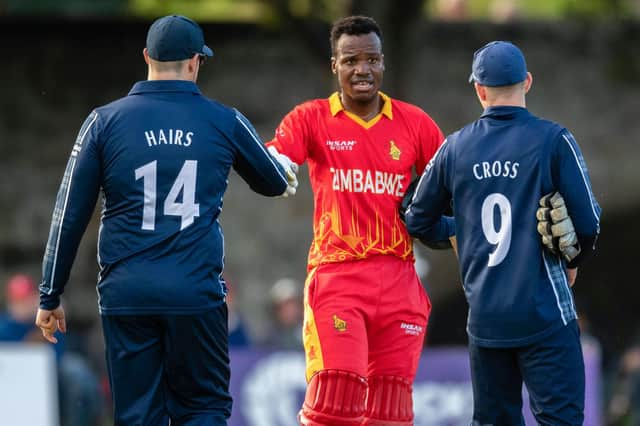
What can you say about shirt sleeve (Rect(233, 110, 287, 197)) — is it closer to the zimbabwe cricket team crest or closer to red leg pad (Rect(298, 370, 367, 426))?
the zimbabwe cricket team crest

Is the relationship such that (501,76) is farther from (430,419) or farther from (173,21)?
(430,419)

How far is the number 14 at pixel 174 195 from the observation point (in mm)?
6547

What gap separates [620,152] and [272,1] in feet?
15.7

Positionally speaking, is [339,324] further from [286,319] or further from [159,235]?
[286,319]

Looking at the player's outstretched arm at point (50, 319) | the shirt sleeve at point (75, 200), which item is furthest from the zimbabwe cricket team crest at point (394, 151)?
the player's outstretched arm at point (50, 319)

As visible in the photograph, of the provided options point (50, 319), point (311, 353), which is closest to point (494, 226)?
point (311, 353)

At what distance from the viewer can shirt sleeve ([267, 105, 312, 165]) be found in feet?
24.7

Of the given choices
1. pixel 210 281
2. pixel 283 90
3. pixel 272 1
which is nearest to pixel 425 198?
pixel 210 281

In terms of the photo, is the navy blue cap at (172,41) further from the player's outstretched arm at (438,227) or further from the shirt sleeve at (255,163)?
the player's outstretched arm at (438,227)

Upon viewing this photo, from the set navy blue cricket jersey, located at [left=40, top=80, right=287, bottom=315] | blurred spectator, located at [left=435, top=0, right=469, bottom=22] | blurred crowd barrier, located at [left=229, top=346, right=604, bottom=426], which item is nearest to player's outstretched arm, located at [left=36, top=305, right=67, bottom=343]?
navy blue cricket jersey, located at [left=40, top=80, right=287, bottom=315]

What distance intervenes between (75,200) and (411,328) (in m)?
2.09

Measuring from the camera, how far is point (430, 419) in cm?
1179

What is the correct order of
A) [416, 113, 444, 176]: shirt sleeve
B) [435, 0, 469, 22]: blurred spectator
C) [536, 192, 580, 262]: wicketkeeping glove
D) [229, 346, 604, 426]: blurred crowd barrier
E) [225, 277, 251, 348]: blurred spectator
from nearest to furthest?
[536, 192, 580, 262]: wicketkeeping glove
[416, 113, 444, 176]: shirt sleeve
[229, 346, 604, 426]: blurred crowd barrier
[225, 277, 251, 348]: blurred spectator
[435, 0, 469, 22]: blurred spectator

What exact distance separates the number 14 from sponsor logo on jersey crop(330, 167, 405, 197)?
118cm
